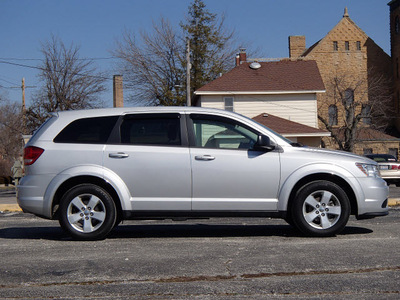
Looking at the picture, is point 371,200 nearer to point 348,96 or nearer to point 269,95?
point 269,95

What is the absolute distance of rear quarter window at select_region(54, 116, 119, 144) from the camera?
826 cm

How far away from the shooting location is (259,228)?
9.46 metres

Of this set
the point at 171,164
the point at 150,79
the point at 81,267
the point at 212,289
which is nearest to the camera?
the point at 212,289

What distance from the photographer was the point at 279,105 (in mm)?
41688

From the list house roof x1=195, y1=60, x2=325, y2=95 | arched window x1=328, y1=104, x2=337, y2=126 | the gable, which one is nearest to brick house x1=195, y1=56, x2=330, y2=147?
house roof x1=195, y1=60, x2=325, y2=95

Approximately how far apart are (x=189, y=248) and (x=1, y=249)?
2226 millimetres

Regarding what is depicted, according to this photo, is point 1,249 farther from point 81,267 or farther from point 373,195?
point 373,195

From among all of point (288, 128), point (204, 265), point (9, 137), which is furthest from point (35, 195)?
point (9, 137)

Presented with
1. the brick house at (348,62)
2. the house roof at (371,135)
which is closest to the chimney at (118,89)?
the brick house at (348,62)

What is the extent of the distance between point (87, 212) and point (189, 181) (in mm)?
1353

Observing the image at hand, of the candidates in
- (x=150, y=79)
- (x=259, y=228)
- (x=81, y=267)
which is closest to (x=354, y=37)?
(x=150, y=79)

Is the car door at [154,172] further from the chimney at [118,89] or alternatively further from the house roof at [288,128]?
the chimney at [118,89]

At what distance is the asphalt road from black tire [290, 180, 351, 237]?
0.51ft

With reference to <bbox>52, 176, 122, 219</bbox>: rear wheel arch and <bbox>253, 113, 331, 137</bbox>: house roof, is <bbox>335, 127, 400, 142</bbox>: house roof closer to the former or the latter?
<bbox>253, 113, 331, 137</bbox>: house roof
